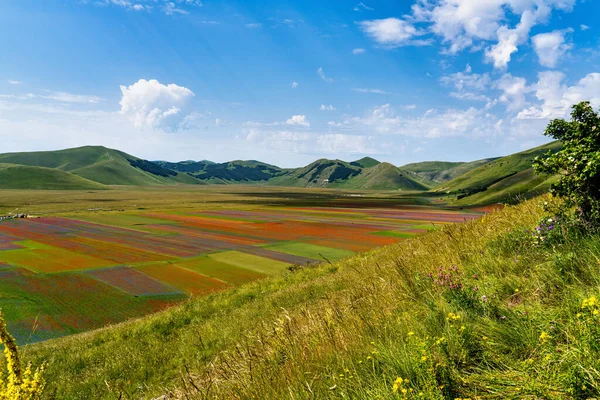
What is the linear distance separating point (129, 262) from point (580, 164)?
4587 centimetres

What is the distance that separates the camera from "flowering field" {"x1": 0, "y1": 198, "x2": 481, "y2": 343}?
24719 millimetres

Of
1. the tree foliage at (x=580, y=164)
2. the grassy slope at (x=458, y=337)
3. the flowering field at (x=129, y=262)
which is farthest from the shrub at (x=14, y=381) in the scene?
the tree foliage at (x=580, y=164)

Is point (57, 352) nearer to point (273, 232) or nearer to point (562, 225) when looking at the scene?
point (562, 225)

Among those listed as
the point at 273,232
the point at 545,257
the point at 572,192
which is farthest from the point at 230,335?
the point at 273,232

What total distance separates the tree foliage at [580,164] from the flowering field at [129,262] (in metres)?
16.8

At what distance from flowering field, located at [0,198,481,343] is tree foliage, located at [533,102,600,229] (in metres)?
16.8

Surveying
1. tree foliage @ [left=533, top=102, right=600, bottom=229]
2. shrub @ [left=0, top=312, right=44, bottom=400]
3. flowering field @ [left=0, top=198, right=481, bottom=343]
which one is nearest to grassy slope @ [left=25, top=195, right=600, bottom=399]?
tree foliage @ [left=533, top=102, right=600, bottom=229]

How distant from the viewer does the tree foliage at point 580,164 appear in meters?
5.62

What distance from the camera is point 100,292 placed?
2903 cm

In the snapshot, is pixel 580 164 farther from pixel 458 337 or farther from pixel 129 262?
pixel 129 262

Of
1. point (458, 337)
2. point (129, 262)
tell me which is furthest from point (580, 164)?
point (129, 262)

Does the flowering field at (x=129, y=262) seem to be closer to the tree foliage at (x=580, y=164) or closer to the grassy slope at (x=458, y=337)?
the grassy slope at (x=458, y=337)

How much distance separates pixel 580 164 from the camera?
5.64 metres

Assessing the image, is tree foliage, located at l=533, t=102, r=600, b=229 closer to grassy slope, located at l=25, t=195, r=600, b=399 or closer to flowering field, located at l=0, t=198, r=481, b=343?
grassy slope, located at l=25, t=195, r=600, b=399
